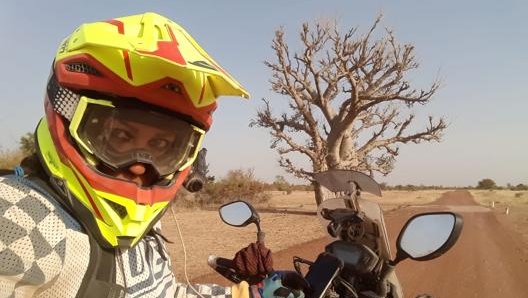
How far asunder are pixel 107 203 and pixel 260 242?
0.95 meters

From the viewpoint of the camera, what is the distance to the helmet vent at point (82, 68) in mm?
1438

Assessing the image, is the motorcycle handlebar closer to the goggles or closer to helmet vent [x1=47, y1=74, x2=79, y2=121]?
the goggles

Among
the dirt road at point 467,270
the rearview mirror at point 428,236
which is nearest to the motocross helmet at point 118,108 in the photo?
the rearview mirror at point 428,236

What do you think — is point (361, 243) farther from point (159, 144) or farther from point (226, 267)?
point (159, 144)

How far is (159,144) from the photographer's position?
1697mm

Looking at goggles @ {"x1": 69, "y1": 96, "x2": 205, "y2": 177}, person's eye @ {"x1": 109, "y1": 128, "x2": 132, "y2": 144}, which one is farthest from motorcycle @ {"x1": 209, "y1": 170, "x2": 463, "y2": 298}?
person's eye @ {"x1": 109, "y1": 128, "x2": 132, "y2": 144}

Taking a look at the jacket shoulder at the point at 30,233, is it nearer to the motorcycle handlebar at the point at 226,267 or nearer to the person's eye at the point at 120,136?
the person's eye at the point at 120,136

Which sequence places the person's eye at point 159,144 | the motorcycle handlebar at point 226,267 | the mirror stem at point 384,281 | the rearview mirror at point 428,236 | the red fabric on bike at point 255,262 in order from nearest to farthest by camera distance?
the person's eye at point 159,144 < the rearview mirror at point 428,236 < the mirror stem at point 384,281 < the red fabric on bike at point 255,262 < the motorcycle handlebar at point 226,267

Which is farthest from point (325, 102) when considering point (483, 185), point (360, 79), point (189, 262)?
point (483, 185)

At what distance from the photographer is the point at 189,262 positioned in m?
8.53

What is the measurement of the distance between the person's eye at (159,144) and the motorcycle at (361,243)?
77cm

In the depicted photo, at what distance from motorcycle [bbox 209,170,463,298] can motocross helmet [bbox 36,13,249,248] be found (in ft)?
2.45

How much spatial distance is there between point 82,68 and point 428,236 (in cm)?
150

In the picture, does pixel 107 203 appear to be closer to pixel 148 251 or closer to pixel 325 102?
pixel 148 251
